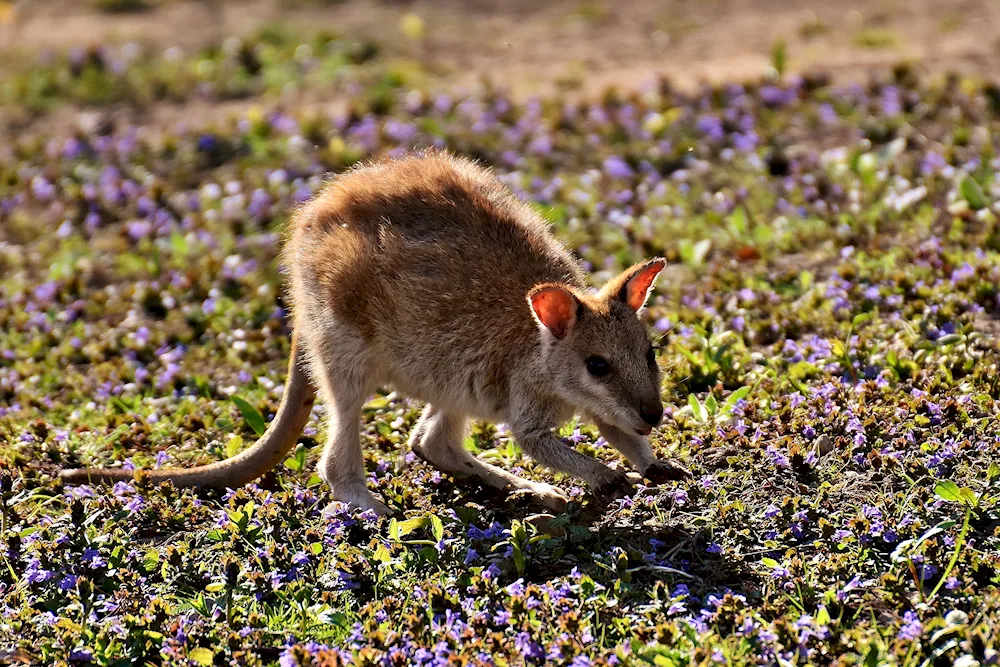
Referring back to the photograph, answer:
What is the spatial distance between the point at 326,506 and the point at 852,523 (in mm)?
2259

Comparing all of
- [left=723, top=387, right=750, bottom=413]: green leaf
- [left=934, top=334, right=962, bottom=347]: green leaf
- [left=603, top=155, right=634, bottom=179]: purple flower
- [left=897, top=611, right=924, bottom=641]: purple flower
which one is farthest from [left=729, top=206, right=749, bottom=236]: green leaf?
[left=897, top=611, right=924, bottom=641]: purple flower

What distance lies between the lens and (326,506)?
Result: 5961mm

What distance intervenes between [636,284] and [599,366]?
437mm

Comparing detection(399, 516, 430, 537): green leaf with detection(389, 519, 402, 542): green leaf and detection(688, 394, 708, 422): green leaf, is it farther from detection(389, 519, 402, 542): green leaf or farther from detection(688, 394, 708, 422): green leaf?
detection(688, 394, 708, 422): green leaf

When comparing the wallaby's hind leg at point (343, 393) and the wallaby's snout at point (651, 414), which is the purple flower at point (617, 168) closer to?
the wallaby's hind leg at point (343, 393)

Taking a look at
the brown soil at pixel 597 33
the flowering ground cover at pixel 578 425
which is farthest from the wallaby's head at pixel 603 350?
the brown soil at pixel 597 33

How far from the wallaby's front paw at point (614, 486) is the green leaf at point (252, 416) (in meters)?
1.83

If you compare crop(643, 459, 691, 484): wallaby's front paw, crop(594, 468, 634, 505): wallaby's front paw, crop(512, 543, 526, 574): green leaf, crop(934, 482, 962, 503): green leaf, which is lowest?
crop(512, 543, 526, 574): green leaf

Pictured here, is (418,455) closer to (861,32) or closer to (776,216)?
(776,216)

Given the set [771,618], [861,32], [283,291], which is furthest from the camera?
[861,32]

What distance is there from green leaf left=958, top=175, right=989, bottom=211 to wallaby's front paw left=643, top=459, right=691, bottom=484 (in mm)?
3419

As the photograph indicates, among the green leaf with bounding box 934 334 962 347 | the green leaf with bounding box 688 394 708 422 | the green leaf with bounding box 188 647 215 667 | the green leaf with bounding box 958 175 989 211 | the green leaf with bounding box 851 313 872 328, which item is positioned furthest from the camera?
the green leaf with bounding box 958 175 989 211

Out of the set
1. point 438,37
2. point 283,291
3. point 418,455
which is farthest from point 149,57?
point 418,455

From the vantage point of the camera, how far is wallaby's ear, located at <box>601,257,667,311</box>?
5.88 meters
